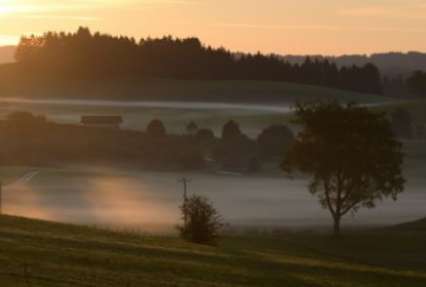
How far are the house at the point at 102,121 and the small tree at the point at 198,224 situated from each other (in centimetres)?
10781

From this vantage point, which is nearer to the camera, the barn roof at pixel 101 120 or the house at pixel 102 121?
the house at pixel 102 121

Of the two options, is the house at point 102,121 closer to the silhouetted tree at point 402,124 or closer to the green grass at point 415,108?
the silhouetted tree at point 402,124

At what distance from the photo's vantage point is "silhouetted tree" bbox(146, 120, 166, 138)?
14500 cm

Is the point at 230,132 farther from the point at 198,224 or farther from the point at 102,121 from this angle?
the point at 198,224

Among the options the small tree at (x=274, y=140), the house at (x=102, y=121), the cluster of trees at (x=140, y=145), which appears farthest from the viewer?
the house at (x=102, y=121)

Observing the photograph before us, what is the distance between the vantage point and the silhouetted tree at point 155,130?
476 feet

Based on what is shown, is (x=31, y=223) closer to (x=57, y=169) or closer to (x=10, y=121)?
(x=57, y=169)

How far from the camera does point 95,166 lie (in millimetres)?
132375

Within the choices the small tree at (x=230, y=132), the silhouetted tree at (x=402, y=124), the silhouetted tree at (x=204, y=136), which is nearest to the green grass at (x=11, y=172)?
the silhouetted tree at (x=204, y=136)

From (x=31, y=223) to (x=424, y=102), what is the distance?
14969cm

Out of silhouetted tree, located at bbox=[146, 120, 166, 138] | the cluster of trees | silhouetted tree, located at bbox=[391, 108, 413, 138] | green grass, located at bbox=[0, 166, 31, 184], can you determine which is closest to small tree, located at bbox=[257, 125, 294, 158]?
the cluster of trees

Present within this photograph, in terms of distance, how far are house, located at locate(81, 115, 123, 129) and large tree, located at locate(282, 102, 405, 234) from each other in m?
86.6

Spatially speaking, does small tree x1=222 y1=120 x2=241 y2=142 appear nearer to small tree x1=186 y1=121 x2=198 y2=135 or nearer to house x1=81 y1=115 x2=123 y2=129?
small tree x1=186 y1=121 x2=198 y2=135

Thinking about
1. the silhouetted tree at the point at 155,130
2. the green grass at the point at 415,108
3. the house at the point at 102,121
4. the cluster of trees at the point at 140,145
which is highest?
the green grass at the point at 415,108
